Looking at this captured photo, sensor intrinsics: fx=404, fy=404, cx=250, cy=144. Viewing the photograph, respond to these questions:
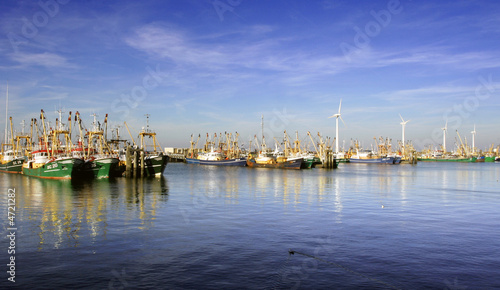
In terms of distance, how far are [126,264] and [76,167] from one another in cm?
6196

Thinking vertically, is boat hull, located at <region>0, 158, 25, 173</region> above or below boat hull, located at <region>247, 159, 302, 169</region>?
above

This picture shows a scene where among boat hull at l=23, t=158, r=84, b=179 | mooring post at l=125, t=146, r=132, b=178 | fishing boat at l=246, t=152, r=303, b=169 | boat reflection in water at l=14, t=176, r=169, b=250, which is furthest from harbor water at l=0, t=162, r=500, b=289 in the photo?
fishing boat at l=246, t=152, r=303, b=169

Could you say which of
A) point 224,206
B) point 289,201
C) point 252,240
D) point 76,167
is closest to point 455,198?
point 289,201

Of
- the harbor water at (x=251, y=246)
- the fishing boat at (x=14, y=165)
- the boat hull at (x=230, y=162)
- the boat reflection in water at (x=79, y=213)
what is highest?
the fishing boat at (x=14, y=165)

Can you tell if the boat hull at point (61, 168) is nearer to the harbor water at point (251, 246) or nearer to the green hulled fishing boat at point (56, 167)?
the green hulled fishing boat at point (56, 167)

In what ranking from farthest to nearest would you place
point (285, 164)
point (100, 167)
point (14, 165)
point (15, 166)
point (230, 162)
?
point (230, 162) → point (285, 164) → point (14, 165) → point (15, 166) → point (100, 167)

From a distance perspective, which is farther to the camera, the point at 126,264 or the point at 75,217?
the point at 75,217

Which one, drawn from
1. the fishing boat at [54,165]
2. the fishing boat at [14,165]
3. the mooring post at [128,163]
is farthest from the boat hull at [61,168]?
the fishing boat at [14,165]

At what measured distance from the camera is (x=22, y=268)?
62.1 ft

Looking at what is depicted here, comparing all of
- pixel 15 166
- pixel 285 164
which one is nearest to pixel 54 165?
pixel 15 166

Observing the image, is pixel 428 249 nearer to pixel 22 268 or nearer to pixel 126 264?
pixel 126 264

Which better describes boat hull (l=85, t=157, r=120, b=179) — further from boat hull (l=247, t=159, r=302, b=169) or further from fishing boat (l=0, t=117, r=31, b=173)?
boat hull (l=247, t=159, r=302, b=169)

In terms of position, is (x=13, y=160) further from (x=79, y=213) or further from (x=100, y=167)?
(x=79, y=213)

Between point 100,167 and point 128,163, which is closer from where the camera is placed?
point 100,167
